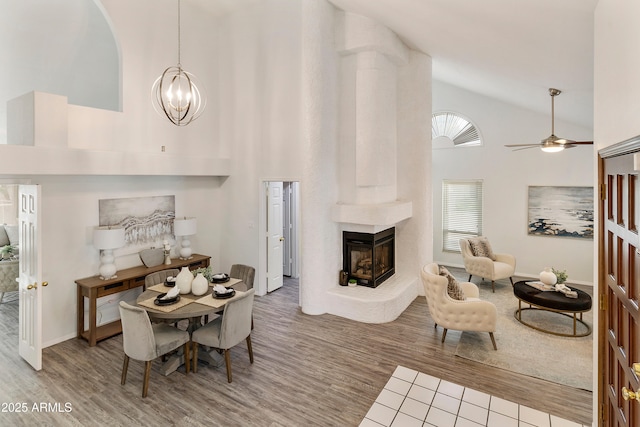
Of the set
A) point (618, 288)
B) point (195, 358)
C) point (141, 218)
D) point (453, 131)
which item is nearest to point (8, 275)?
point (141, 218)

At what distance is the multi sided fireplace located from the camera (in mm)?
5414

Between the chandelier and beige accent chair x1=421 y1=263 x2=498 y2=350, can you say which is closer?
the chandelier

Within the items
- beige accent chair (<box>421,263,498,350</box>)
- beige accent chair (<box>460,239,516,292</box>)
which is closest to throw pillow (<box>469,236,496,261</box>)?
beige accent chair (<box>460,239,516,292</box>)

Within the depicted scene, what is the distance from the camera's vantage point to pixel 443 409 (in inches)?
123

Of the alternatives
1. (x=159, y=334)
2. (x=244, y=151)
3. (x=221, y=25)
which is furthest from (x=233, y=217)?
(x=221, y=25)

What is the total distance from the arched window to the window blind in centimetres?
90

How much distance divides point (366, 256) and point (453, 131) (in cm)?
427

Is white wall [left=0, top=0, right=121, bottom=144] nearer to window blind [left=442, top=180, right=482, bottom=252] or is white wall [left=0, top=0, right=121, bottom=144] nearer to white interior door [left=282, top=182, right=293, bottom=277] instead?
white interior door [left=282, top=182, right=293, bottom=277]

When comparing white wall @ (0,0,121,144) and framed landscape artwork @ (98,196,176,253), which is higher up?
white wall @ (0,0,121,144)

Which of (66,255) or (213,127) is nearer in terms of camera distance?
(66,255)

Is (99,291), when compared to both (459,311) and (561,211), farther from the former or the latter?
(561,211)

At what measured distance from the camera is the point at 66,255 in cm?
445

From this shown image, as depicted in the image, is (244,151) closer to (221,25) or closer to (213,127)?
(213,127)

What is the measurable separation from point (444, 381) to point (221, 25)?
6.73 m
